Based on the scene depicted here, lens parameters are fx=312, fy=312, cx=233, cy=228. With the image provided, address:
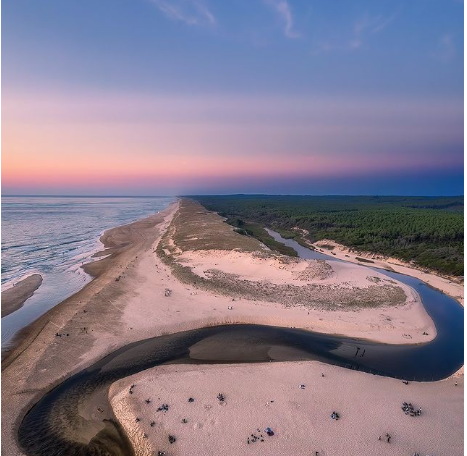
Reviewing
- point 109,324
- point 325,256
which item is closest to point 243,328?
point 109,324

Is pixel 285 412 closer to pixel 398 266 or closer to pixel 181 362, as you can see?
pixel 181 362

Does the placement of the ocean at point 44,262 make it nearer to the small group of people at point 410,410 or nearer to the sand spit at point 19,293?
the sand spit at point 19,293

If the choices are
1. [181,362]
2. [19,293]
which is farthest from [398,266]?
[19,293]

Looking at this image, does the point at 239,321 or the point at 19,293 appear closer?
the point at 239,321

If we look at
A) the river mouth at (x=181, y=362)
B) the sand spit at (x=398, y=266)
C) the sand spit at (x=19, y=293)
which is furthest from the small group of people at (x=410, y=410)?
the sand spit at (x=19, y=293)

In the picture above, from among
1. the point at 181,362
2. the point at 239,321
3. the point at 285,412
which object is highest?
the point at 285,412

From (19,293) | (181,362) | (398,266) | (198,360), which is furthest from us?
(398,266)

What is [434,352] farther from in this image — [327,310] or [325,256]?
[325,256]

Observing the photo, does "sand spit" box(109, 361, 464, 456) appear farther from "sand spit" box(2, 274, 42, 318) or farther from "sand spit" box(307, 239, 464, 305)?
"sand spit" box(307, 239, 464, 305)
